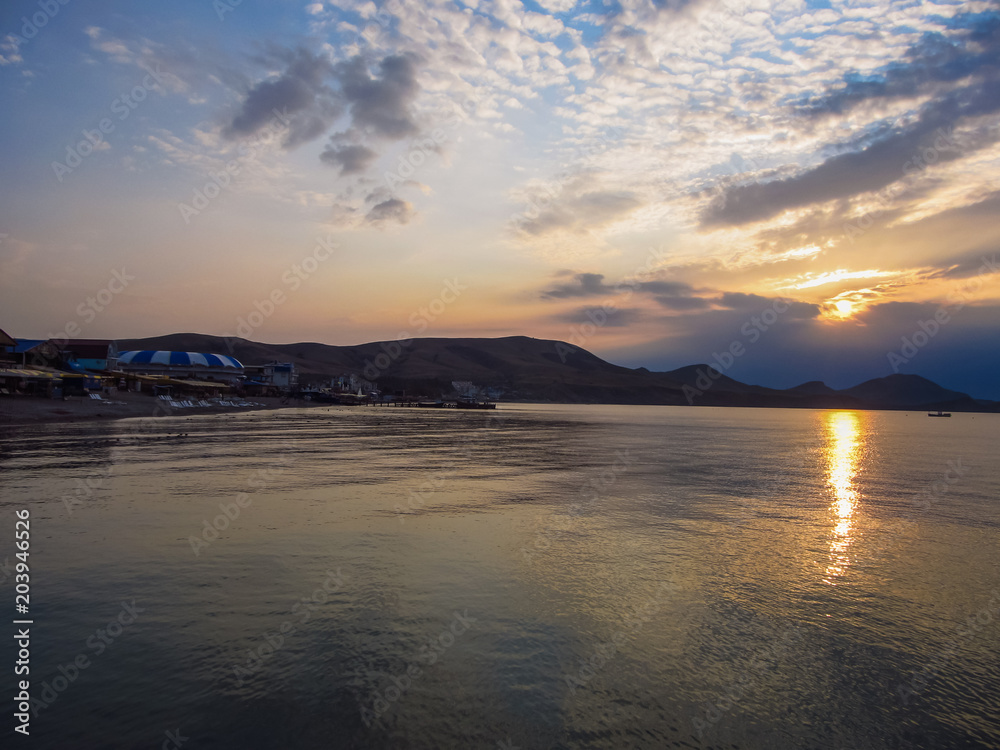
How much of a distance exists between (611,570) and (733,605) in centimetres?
313

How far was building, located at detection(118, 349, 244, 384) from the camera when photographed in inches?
5652

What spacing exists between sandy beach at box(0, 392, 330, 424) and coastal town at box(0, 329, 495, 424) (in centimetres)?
26

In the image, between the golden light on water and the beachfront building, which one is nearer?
the golden light on water

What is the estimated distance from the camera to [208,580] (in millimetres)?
12547

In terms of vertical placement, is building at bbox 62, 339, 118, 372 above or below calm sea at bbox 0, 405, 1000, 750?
above


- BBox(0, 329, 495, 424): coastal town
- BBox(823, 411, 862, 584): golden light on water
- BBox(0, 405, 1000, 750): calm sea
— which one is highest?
BBox(0, 329, 495, 424): coastal town

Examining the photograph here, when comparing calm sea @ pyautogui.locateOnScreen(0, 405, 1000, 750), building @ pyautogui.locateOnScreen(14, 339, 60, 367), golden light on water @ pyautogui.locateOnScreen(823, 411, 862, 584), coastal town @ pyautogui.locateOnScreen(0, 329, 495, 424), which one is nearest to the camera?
calm sea @ pyautogui.locateOnScreen(0, 405, 1000, 750)

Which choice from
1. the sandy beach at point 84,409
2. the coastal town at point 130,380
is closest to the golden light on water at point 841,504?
the sandy beach at point 84,409

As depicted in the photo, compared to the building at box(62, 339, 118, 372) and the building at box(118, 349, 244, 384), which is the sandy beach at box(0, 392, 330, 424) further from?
the building at box(118, 349, 244, 384)

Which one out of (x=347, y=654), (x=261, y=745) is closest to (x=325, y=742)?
(x=261, y=745)

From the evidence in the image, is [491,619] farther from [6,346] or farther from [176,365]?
[176,365]

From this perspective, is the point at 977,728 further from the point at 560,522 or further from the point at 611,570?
the point at 560,522

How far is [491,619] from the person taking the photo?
11.0 m

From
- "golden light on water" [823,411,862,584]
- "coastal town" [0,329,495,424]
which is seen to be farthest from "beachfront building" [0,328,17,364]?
"golden light on water" [823,411,862,584]
